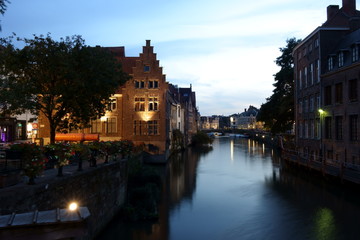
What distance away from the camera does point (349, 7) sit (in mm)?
35250

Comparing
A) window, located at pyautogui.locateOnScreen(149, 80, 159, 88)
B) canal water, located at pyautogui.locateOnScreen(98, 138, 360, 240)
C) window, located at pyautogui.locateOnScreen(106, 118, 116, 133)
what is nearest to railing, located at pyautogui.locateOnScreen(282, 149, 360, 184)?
canal water, located at pyautogui.locateOnScreen(98, 138, 360, 240)

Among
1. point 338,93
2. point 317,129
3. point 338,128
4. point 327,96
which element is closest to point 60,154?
point 338,128

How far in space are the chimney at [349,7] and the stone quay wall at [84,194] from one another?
29.4 meters

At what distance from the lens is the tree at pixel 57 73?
1933 centimetres

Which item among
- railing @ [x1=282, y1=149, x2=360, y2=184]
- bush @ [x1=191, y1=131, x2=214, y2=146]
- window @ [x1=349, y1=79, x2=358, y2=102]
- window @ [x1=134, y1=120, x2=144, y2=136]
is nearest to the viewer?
railing @ [x1=282, y1=149, x2=360, y2=184]

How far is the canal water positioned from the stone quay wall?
49.1 inches

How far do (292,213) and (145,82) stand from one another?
2760 cm

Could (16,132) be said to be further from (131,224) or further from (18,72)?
(131,224)

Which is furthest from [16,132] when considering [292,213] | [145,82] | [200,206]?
[292,213]

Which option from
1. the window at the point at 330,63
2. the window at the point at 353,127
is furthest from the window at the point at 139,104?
the window at the point at 353,127

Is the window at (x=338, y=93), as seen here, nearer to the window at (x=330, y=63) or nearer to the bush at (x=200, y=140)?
the window at (x=330, y=63)

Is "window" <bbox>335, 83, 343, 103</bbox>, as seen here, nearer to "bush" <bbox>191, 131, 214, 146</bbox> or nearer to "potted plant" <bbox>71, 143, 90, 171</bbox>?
"potted plant" <bbox>71, 143, 90, 171</bbox>

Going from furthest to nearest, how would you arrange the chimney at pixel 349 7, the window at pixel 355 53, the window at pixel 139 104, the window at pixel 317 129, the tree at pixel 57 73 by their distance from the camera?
the window at pixel 139 104 → the chimney at pixel 349 7 → the window at pixel 317 129 → the window at pixel 355 53 → the tree at pixel 57 73

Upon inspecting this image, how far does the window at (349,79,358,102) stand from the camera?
27.4 metres
